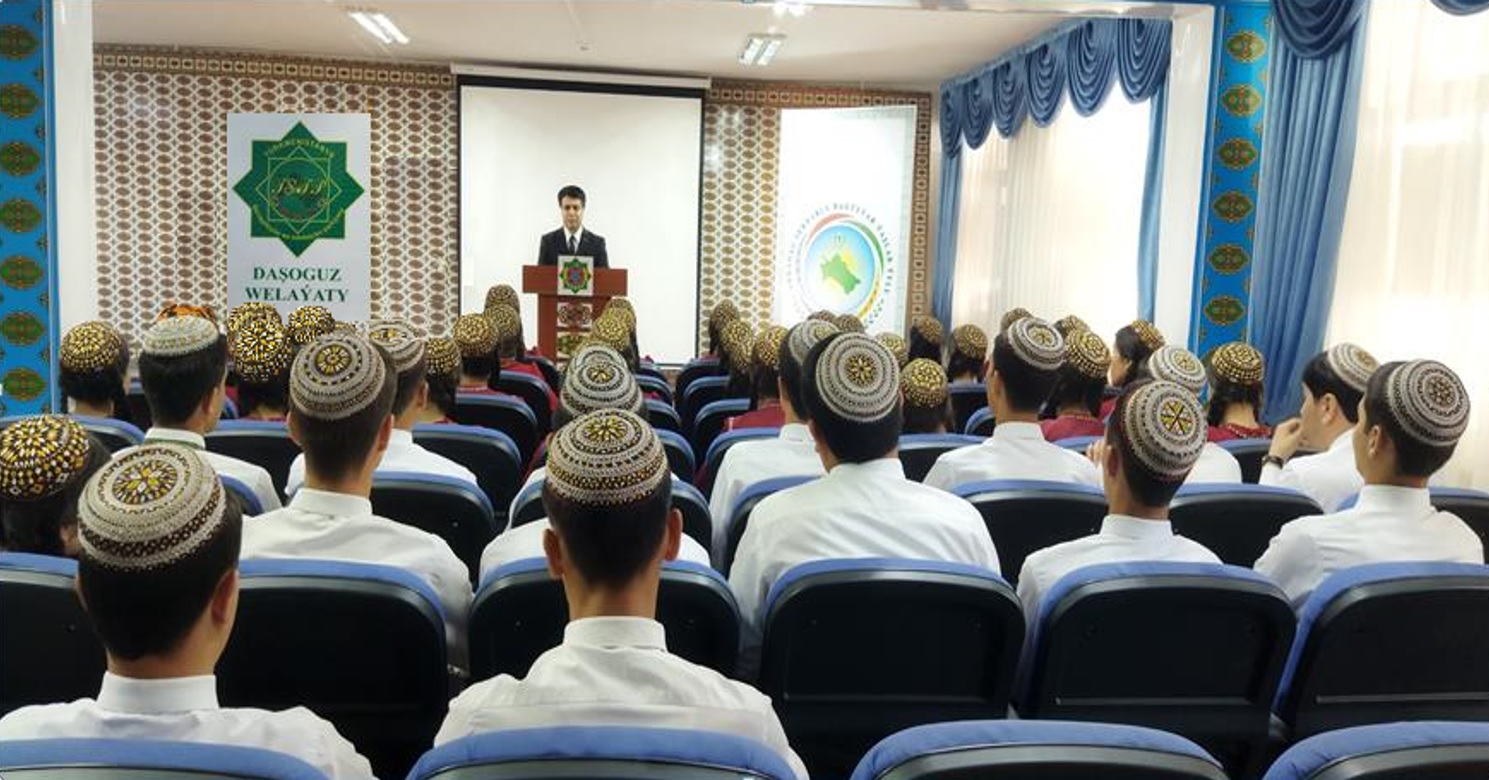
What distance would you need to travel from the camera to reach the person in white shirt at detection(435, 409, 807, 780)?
1449mm

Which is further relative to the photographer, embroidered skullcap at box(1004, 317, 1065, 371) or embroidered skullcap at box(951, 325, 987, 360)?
embroidered skullcap at box(951, 325, 987, 360)

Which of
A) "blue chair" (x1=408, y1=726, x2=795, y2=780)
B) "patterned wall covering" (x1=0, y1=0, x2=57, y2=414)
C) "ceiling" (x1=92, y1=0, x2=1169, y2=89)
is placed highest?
"ceiling" (x1=92, y1=0, x2=1169, y2=89)

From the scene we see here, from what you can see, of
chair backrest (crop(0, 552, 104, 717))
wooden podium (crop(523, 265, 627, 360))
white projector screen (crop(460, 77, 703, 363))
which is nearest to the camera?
chair backrest (crop(0, 552, 104, 717))

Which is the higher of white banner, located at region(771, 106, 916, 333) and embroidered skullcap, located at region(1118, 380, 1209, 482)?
white banner, located at region(771, 106, 916, 333)

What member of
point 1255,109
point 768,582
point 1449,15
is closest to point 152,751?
point 768,582

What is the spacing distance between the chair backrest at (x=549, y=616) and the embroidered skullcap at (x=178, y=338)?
4.82 ft

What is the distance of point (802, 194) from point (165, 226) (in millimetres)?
6146

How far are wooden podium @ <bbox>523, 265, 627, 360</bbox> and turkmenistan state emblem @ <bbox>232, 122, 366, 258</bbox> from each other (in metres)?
2.56

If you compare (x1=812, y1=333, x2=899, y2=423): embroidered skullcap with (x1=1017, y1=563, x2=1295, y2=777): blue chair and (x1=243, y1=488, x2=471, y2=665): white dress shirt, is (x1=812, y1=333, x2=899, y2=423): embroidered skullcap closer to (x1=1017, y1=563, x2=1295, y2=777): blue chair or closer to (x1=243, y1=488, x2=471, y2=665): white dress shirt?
(x1=1017, y1=563, x2=1295, y2=777): blue chair

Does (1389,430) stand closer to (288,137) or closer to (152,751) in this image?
(152,751)

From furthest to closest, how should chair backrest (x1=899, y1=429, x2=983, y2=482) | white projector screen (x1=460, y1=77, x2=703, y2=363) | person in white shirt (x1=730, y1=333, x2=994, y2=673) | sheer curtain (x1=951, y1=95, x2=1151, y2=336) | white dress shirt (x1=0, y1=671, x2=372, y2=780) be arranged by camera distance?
white projector screen (x1=460, y1=77, x2=703, y2=363) < sheer curtain (x1=951, y1=95, x2=1151, y2=336) < chair backrest (x1=899, y1=429, x2=983, y2=482) < person in white shirt (x1=730, y1=333, x2=994, y2=673) < white dress shirt (x1=0, y1=671, x2=372, y2=780)

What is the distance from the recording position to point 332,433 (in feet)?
7.38

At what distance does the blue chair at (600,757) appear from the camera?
1134 mm

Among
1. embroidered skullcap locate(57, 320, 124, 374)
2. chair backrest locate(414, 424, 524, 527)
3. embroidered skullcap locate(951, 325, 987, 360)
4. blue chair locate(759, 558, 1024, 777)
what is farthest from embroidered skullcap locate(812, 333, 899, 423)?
embroidered skullcap locate(951, 325, 987, 360)
